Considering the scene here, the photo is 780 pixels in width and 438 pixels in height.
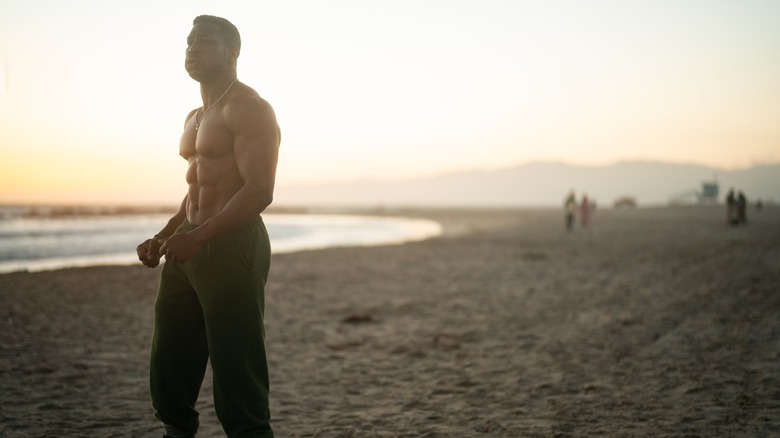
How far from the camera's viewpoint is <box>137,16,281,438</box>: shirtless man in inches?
104

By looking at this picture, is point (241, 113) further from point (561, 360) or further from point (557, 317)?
point (557, 317)

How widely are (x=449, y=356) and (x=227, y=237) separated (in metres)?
4.49

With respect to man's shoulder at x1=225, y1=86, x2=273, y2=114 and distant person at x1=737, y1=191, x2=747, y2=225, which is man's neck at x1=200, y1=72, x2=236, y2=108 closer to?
man's shoulder at x1=225, y1=86, x2=273, y2=114

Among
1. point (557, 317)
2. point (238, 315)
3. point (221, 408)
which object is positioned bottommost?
point (557, 317)

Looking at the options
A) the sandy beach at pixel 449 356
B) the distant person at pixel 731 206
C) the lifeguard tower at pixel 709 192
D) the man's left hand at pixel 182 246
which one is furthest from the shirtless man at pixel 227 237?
the lifeguard tower at pixel 709 192

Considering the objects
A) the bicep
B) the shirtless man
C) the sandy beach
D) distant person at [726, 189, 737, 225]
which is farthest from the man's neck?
distant person at [726, 189, 737, 225]

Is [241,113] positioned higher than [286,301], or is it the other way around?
[241,113]

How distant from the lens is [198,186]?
2.93 m

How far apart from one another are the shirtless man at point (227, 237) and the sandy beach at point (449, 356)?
5.48 ft

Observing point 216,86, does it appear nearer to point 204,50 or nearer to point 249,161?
point 204,50

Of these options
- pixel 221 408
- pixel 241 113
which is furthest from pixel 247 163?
pixel 221 408

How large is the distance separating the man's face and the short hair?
0.02m

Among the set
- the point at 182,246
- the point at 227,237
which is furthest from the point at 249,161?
the point at 182,246

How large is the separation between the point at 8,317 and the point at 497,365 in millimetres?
7580
